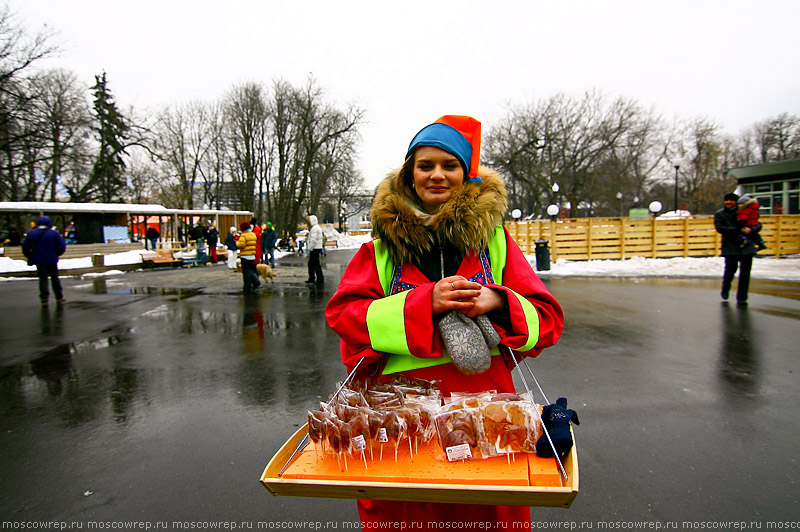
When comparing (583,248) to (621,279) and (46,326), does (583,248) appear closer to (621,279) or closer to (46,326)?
(621,279)

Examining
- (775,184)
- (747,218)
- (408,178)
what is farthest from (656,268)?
(775,184)

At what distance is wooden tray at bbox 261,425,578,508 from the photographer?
1157mm

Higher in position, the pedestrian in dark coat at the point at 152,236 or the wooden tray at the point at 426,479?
the pedestrian in dark coat at the point at 152,236

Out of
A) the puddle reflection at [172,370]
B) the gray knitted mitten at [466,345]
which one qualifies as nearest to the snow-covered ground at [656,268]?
the puddle reflection at [172,370]

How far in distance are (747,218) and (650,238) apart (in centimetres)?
1014

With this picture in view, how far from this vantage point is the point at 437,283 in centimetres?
156

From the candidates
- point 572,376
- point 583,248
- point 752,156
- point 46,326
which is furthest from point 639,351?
point 752,156

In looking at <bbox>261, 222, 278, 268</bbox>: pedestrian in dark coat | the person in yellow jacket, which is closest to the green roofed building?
<bbox>261, 222, 278, 268</bbox>: pedestrian in dark coat

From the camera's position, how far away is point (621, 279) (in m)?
13.5

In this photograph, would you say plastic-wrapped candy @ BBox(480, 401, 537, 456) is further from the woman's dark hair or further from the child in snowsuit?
the child in snowsuit

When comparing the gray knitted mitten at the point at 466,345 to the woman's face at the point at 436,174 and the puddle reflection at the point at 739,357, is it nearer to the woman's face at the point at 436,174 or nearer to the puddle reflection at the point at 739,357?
the woman's face at the point at 436,174

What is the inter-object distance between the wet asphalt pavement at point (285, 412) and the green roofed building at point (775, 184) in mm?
23879

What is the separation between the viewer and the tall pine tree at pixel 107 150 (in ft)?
109

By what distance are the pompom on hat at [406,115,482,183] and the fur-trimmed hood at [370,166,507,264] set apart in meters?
0.10
